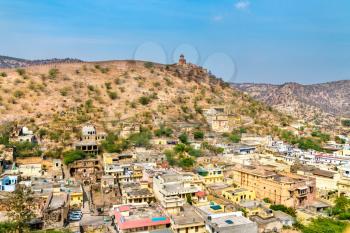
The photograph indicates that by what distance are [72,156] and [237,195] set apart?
13138 mm

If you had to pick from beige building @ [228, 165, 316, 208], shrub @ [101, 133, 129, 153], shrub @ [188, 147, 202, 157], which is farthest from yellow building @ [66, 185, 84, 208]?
shrub @ [188, 147, 202, 157]

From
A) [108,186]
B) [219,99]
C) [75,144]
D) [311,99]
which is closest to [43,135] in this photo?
[75,144]

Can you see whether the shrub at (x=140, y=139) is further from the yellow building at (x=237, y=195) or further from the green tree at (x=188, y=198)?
the green tree at (x=188, y=198)

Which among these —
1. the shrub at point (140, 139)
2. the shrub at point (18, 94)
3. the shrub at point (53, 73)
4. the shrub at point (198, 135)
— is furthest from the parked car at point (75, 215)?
the shrub at point (53, 73)

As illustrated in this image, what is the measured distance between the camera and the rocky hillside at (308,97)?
9156 centimetres

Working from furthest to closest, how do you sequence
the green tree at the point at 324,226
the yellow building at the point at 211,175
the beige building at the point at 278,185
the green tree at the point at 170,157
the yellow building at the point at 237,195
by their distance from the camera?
the green tree at the point at 170,157
the yellow building at the point at 211,175
the beige building at the point at 278,185
the yellow building at the point at 237,195
the green tree at the point at 324,226

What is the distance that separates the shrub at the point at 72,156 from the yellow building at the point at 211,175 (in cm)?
947

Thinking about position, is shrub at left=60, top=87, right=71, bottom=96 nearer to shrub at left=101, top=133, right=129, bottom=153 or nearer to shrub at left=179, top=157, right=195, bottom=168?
shrub at left=101, top=133, right=129, bottom=153

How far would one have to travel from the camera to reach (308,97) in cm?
11344

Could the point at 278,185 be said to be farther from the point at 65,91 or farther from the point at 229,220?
the point at 65,91

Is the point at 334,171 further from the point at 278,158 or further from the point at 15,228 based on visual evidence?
the point at 15,228

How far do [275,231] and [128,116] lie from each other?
26808mm

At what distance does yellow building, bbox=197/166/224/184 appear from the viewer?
25.0 m

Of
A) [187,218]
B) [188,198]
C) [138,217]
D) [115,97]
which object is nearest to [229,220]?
[187,218]
